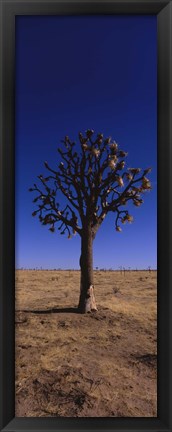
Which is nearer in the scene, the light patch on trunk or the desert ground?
the desert ground

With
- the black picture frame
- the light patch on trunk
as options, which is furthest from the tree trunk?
the black picture frame

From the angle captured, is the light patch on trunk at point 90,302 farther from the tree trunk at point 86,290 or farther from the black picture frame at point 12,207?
the black picture frame at point 12,207

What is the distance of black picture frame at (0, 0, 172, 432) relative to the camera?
4.38 feet

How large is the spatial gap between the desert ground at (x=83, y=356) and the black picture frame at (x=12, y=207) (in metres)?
0.07

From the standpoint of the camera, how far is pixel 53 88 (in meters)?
1.58

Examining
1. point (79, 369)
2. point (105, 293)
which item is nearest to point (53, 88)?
point (105, 293)

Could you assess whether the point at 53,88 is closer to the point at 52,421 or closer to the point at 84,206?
the point at 84,206

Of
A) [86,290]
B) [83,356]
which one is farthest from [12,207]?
[83,356]

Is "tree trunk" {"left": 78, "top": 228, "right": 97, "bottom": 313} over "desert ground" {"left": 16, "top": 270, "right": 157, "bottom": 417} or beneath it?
over

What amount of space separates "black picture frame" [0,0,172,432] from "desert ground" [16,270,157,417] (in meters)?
0.07

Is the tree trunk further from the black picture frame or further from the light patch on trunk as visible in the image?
the black picture frame

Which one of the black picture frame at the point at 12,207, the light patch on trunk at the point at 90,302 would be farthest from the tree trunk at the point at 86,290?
the black picture frame at the point at 12,207

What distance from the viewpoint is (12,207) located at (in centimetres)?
138

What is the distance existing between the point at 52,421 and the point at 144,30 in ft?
6.31
